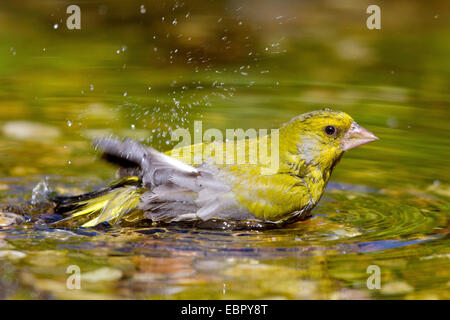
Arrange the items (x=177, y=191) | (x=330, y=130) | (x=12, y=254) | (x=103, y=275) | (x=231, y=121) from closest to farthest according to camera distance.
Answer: (x=103, y=275), (x=12, y=254), (x=177, y=191), (x=330, y=130), (x=231, y=121)

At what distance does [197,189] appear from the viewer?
4613 mm

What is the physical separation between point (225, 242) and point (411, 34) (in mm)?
6912

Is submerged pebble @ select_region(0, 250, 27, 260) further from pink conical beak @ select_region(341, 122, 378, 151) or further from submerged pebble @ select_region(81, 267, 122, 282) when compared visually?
pink conical beak @ select_region(341, 122, 378, 151)

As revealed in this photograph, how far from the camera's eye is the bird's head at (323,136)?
5043 millimetres

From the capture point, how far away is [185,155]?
4891 millimetres

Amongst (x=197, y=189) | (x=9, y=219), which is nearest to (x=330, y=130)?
(x=197, y=189)

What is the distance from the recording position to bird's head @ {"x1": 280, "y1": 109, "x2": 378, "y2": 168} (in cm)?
504

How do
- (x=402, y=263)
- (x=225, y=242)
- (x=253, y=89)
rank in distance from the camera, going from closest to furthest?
(x=402, y=263)
(x=225, y=242)
(x=253, y=89)

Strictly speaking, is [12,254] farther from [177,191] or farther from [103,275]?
[177,191]

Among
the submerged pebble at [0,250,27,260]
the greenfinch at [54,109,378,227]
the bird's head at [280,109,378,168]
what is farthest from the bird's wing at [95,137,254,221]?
the submerged pebble at [0,250,27,260]

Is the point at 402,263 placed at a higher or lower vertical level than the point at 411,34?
lower

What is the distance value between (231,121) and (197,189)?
7.21ft
